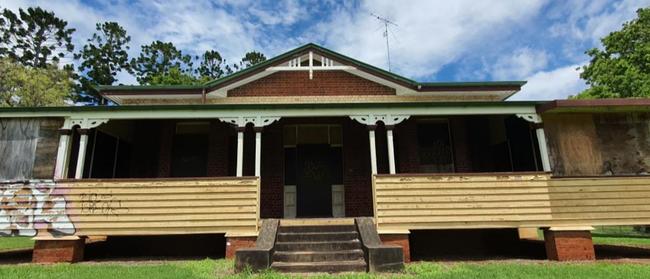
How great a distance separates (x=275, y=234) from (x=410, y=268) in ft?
9.13

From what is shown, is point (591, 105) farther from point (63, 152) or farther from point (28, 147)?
point (28, 147)

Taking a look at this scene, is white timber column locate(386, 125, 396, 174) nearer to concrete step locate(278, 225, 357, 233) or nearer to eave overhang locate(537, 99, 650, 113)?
concrete step locate(278, 225, 357, 233)

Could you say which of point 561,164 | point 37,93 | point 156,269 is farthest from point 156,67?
point 561,164

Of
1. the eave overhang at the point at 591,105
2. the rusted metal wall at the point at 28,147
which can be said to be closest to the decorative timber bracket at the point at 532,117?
the eave overhang at the point at 591,105

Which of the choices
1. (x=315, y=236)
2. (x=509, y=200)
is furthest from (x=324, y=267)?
(x=509, y=200)

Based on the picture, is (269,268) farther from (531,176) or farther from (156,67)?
(156,67)

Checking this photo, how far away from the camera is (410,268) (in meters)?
6.89

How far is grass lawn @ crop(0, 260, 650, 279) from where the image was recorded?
6.27 metres

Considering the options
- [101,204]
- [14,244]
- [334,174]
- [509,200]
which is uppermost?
[334,174]

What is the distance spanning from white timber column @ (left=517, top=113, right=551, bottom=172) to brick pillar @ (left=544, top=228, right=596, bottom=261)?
1.51 metres

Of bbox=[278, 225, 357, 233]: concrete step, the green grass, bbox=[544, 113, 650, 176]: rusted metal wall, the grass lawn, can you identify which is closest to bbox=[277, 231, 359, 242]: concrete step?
bbox=[278, 225, 357, 233]: concrete step

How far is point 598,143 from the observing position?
344 inches

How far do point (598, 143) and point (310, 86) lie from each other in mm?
7701

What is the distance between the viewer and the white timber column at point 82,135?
8196 mm
